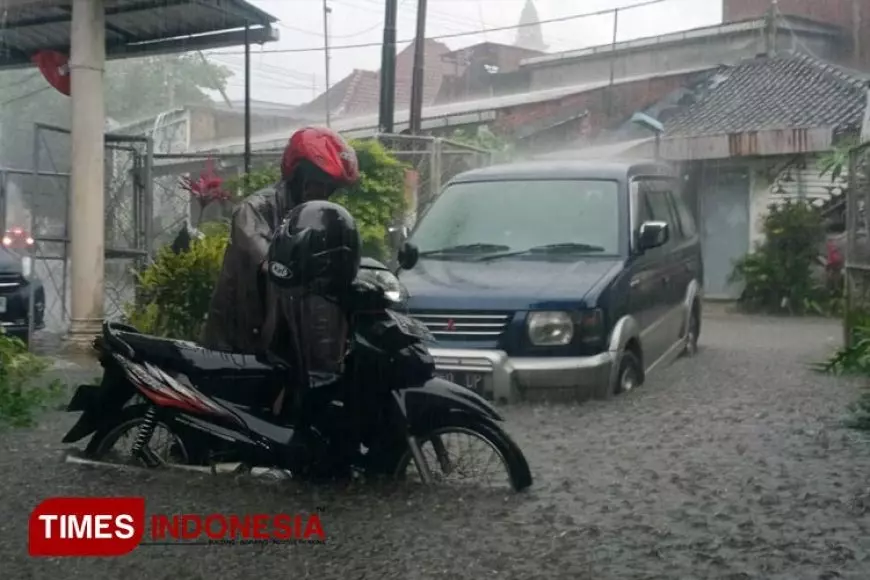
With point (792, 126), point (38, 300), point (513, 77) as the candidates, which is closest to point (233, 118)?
point (513, 77)

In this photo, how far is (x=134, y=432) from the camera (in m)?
5.88

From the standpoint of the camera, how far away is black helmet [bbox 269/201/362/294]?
5070 millimetres

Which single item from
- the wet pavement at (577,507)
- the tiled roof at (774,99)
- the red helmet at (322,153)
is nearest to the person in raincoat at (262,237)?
the red helmet at (322,153)

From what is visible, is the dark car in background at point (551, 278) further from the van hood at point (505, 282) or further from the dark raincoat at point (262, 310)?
the dark raincoat at point (262, 310)

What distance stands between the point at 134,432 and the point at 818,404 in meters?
4.81

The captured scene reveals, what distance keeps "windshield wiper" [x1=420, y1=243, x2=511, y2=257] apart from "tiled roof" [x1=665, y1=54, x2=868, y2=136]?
1301 cm

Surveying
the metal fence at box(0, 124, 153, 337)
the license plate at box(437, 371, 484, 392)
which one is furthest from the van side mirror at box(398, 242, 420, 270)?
the metal fence at box(0, 124, 153, 337)

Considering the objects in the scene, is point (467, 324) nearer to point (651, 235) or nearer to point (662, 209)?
point (651, 235)

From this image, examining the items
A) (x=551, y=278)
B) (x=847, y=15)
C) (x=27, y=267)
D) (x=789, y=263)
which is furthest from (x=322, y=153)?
(x=847, y=15)

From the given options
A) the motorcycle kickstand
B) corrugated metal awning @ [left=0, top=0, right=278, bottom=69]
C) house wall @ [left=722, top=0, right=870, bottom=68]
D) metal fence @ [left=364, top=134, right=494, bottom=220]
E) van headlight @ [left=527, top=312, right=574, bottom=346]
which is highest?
house wall @ [left=722, top=0, right=870, bottom=68]

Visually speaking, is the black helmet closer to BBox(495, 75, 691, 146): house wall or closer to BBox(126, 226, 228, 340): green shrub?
BBox(126, 226, 228, 340): green shrub

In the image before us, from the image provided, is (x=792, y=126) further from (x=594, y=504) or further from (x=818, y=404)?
(x=594, y=504)

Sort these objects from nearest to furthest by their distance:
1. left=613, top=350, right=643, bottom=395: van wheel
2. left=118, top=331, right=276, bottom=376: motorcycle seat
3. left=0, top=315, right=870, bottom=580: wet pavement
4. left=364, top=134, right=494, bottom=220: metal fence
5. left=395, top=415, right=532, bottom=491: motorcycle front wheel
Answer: left=0, top=315, right=870, bottom=580: wet pavement < left=395, top=415, right=532, bottom=491: motorcycle front wheel < left=118, top=331, right=276, bottom=376: motorcycle seat < left=613, top=350, right=643, bottom=395: van wheel < left=364, top=134, right=494, bottom=220: metal fence

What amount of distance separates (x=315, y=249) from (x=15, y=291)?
6469mm
